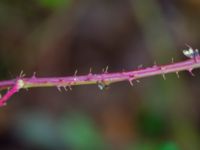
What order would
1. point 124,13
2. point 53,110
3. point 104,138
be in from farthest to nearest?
point 124,13 → point 53,110 → point 104,138

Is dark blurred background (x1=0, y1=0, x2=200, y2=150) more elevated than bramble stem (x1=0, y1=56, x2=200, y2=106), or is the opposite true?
dark blurred background (x1=0, y1=0, x2=200, y2=150)

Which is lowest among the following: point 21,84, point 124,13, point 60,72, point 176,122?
point 21,84

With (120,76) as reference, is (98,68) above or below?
above

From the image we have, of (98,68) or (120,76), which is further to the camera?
(98,68)

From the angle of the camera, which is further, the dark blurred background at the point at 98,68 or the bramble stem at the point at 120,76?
the dark blurred background at the point at 98,68

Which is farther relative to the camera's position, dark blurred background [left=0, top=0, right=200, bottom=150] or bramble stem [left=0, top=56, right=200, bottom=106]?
dark blurred background [left=0, top=0, right=200, bottom=150]

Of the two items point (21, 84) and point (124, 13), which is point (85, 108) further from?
point (21, 84)

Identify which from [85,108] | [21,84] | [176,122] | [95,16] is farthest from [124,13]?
[21,84]

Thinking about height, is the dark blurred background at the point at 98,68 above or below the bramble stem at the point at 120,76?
above
